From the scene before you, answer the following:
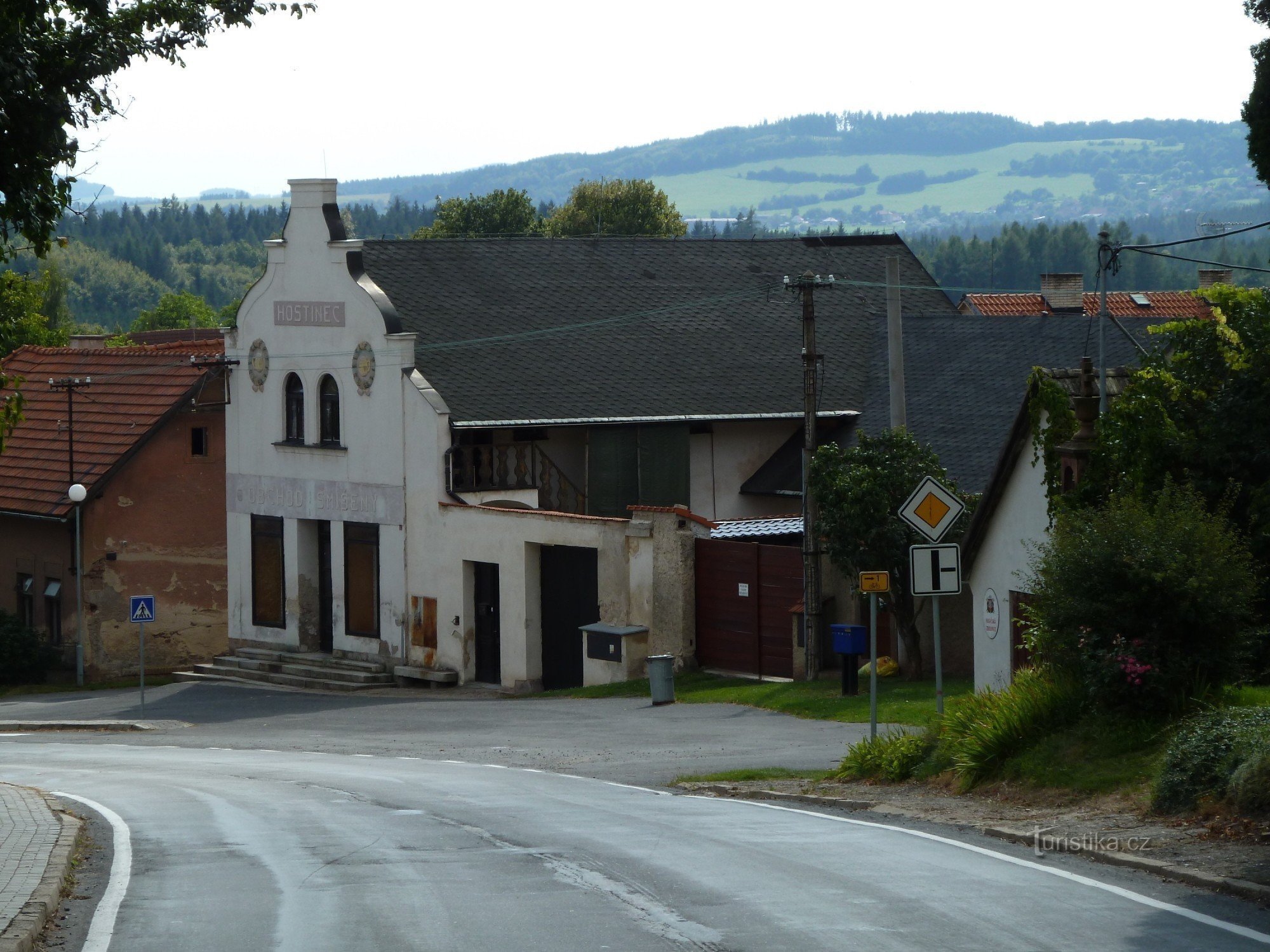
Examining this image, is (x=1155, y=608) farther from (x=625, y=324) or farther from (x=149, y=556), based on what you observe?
(x=149, y=556)

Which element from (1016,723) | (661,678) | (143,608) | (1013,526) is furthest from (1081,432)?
(143,608)

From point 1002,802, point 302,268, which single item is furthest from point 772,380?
point 1002,802

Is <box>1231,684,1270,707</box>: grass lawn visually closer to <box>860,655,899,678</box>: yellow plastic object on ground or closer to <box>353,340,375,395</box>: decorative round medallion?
<box>860,655,899,678</box>: yellow plastic object on ground

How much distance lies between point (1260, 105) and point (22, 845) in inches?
463

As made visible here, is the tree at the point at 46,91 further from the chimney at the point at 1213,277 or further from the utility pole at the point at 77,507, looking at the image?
the chimney at the point at 1213,277

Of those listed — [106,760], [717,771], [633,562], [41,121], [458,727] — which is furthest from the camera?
[633,562]

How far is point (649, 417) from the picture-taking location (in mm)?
36562

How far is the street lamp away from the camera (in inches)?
1494

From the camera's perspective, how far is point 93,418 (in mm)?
42250

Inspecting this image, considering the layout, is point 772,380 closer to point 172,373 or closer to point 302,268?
point 302,268

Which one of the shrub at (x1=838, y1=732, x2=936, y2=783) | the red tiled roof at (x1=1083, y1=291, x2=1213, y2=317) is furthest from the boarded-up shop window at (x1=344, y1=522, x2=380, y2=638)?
the red tiled roof at (x1=1083, y1=291, x2=1213, y2=317)

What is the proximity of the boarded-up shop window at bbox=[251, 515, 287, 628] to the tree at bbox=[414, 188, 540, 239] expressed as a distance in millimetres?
47402

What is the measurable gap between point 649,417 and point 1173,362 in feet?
60.3

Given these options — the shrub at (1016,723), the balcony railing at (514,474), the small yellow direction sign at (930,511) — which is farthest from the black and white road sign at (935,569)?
the balcony railing at (514,474)
